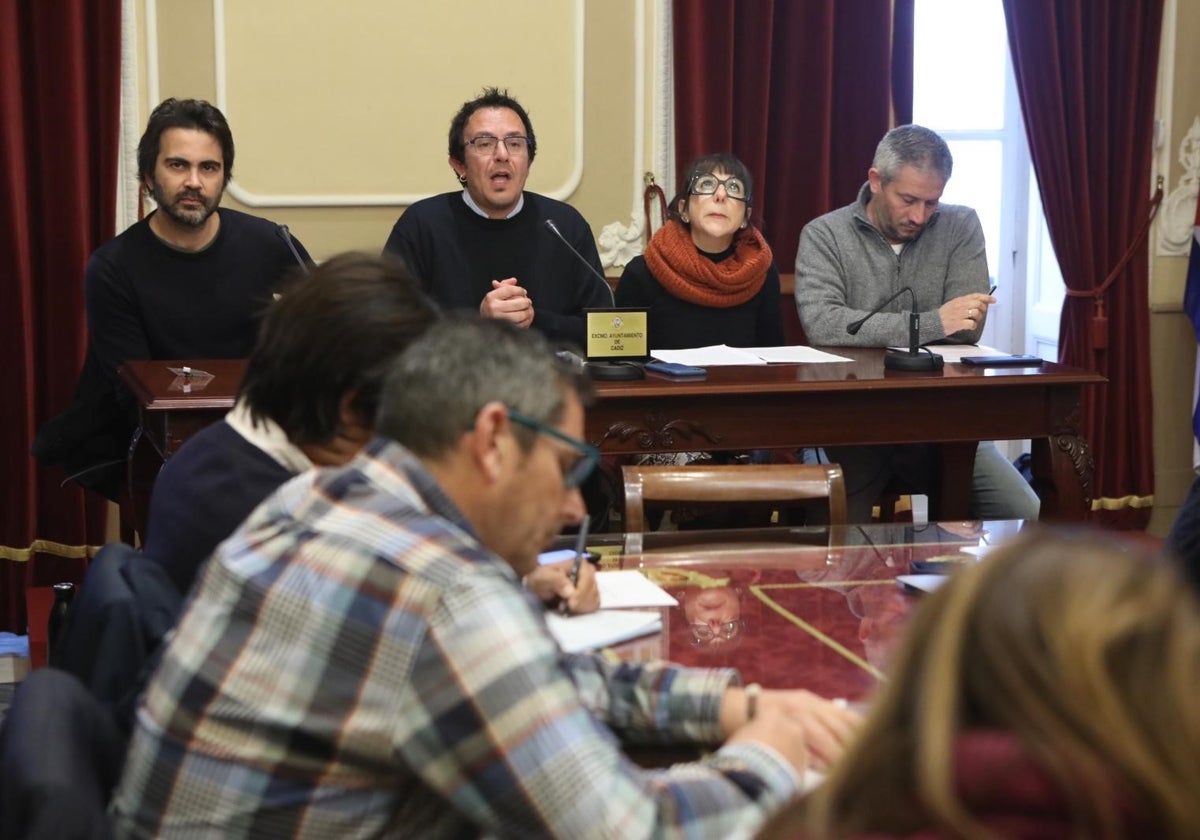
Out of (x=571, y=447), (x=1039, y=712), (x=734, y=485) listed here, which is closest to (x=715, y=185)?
(x=734, y=485)

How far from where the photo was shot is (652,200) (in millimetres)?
5227

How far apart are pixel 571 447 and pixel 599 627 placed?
0.61 m

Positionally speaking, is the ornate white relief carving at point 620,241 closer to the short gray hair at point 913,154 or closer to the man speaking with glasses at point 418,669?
the short gray hair at point 913,154

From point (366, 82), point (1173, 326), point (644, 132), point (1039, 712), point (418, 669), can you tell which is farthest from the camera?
point (1173, 326)

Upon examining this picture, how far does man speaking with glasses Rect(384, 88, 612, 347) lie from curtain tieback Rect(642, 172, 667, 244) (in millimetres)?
785

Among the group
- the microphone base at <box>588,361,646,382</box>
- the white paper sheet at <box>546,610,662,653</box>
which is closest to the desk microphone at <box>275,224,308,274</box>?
the microphone base at <box>588,361,646,382</box>

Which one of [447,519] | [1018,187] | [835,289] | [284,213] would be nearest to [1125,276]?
[1018,187]

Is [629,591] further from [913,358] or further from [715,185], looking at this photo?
[715,185]

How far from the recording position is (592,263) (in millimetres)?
4461

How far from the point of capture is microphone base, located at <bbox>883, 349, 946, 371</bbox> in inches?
148

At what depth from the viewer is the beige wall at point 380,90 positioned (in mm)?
4848

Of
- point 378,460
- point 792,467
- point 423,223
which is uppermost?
point 423,223

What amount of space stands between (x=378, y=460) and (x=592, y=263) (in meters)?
3.14

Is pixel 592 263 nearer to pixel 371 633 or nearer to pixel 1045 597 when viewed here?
pixel 371 633
